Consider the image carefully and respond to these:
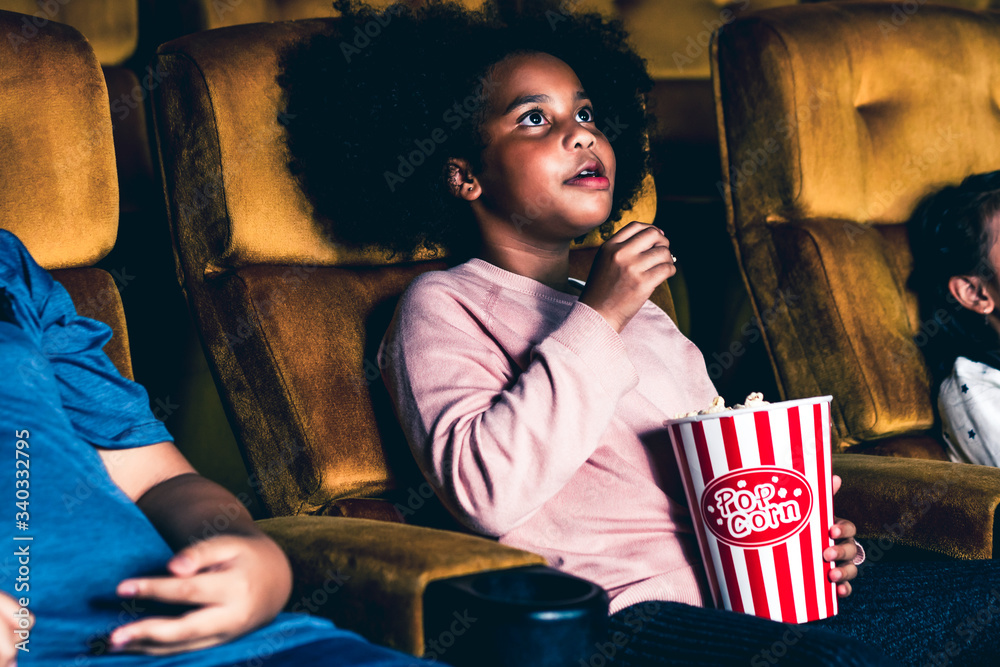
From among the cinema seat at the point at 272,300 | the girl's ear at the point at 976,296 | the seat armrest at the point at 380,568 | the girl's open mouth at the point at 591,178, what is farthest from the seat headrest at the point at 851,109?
the seat armrest at the point at 380,568

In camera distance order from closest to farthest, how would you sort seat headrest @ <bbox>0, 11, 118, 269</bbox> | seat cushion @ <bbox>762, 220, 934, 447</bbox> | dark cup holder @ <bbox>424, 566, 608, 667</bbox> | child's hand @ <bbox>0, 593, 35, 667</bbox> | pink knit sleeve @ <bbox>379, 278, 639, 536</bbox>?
child's hand @ <bbox>0, 593, 35, 667</bbox>, dark cup holder @ <bbox>424, 566, 608, 667</bbox>, pink knit sleeve @ <bbox>379, 278, 639, 536</bbox>, seat headrest @ <bbox>0, 11, 118, 269</bbox>, seat cushion @ <bbox>762, 220, 934, 447</bbox>

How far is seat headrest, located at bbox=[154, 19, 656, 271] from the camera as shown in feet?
3.81

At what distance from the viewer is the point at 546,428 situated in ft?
2.98

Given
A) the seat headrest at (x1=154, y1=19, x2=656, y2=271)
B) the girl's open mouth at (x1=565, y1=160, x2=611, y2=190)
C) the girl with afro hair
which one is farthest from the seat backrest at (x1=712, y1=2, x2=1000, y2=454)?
the seat headrest at (x1=154, y1=19, x2=656, y2=271)

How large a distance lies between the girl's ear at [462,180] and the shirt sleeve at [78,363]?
21.6 inches

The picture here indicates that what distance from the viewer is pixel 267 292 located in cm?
116

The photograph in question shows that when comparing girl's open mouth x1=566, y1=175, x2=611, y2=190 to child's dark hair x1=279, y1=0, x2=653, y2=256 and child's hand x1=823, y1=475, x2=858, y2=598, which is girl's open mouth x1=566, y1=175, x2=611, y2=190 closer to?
child's dark hair x1=279, y1=0, x2=653, y2=256

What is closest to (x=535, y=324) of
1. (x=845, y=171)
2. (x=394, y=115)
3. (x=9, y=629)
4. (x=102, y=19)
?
(x=394, y=115)

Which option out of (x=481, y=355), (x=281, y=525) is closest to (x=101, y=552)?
(x=281, y=525)

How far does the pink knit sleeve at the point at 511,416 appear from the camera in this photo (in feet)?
2.97

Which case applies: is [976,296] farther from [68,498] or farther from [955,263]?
[68,498]

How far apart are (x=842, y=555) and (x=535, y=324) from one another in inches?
16.8

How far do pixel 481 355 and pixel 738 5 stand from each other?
1763mm

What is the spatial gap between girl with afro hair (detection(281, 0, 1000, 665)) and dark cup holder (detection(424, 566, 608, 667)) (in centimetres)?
5
